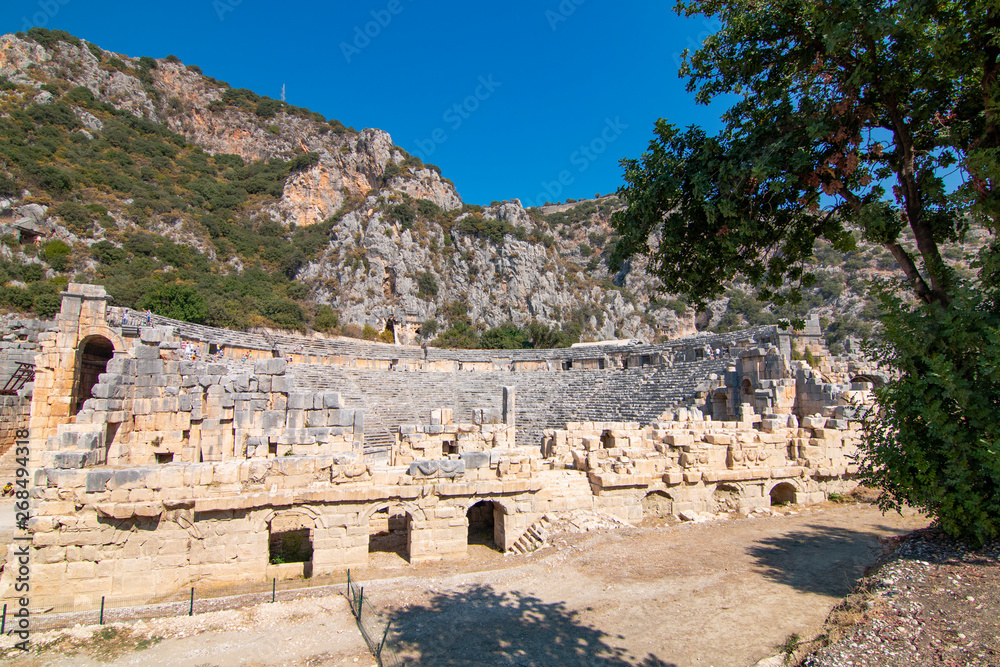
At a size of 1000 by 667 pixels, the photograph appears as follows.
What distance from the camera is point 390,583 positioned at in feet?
25.2

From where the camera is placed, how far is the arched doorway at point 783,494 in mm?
11875

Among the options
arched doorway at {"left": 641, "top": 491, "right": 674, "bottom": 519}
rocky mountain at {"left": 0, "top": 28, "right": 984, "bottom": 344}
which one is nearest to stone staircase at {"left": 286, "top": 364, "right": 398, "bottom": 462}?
arched doorway at {"left": 641, "top": 491, "right": 674, "bottom": 519}

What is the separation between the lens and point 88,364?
16781mm

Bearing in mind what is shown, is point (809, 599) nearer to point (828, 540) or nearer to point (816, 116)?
point (828, 540)

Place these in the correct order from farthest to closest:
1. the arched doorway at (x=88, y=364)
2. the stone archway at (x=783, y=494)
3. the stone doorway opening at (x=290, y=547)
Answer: the arched doorway at (x=88, y=364), the stone archway at (x=783, y=494), the stone doorway opening at (x=290, y=547)

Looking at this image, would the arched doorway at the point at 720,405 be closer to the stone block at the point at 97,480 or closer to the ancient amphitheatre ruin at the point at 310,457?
the ancient amphitheatre ruin at the point at 310,457

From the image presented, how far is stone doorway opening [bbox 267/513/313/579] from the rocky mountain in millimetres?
24593

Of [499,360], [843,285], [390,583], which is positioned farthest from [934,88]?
[843,285]

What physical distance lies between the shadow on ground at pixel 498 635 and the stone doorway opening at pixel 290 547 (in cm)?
267

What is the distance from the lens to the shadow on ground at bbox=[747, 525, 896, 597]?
7291 mm

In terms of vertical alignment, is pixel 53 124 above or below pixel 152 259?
above

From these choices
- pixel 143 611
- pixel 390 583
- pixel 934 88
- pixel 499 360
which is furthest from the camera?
pixel 499 360

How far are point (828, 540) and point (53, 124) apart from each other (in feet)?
195

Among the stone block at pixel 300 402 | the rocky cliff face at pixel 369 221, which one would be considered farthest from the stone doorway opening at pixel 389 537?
the rocky cliff face at pixel 369 221
